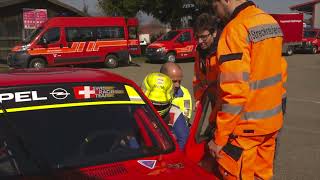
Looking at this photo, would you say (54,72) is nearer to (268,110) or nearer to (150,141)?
(150,141)

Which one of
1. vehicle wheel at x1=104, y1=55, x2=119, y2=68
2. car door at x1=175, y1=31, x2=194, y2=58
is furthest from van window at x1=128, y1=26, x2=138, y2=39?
car door at x1=175, y1=31, x2=194, y2=58

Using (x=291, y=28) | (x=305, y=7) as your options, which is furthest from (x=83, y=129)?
(x=305, y=7)

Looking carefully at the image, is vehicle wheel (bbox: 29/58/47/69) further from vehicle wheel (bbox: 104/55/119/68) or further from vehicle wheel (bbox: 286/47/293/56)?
vehicle wheel (bbox: 286/47/293/56)

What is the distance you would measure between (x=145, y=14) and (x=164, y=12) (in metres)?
1.96

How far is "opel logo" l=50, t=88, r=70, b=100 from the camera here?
2859 mm

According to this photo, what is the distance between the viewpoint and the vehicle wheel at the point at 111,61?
2438cm

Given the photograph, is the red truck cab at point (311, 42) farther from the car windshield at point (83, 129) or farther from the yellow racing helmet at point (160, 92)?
the car windshield at point (83, 129)

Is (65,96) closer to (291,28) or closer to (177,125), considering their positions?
(177,125)

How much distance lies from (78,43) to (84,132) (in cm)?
2057

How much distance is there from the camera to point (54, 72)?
3223 millimetres

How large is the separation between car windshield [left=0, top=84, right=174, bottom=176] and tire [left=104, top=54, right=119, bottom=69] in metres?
21.3

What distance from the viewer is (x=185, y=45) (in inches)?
1049

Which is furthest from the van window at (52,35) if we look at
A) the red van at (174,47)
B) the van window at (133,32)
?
the red van at (174,47)

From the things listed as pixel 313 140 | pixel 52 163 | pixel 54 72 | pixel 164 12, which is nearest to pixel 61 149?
pixel 52 163
